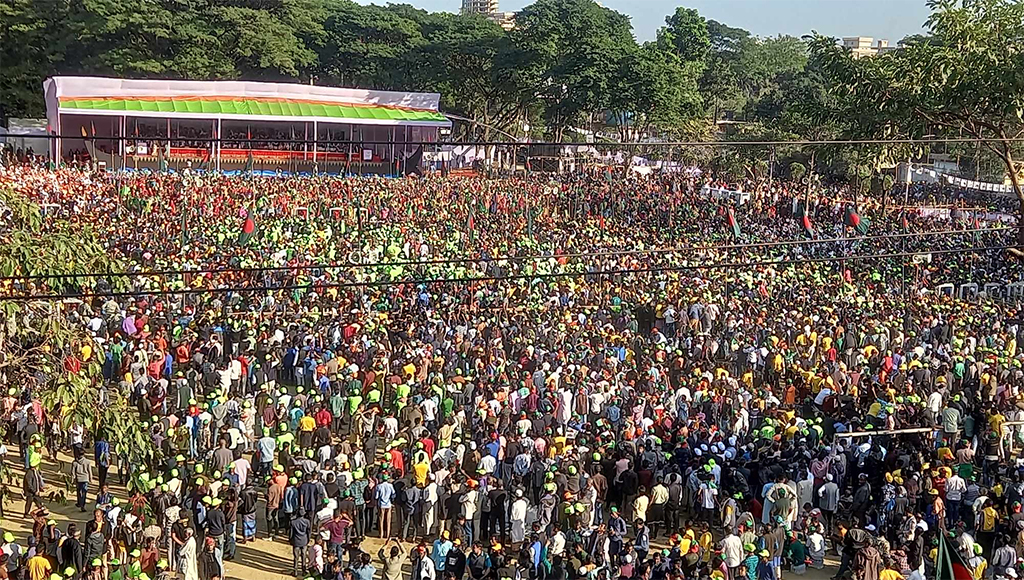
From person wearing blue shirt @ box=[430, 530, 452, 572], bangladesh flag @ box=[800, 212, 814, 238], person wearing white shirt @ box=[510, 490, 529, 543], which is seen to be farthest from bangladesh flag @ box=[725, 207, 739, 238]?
person wearing blue shirt @ box=[430, 530, 452, 572]

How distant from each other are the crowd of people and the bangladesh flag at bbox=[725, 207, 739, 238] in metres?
3.13

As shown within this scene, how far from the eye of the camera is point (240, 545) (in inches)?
470

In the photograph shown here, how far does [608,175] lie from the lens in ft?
115

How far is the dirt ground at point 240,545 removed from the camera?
11492 mm

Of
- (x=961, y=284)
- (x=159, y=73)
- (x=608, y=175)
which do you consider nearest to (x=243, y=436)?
(x=961, y=284)

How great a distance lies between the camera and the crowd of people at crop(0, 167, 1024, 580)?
35.1 ft

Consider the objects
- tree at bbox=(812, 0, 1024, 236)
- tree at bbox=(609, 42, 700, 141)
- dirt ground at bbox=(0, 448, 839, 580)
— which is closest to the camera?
dirt ground at bbox=(0, 448, 839, 580)

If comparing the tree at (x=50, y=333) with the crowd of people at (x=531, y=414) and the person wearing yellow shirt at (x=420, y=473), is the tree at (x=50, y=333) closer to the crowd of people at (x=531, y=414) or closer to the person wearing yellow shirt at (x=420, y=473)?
the crowd of people at (x=531, y=414)

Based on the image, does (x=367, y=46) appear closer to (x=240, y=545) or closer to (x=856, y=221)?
(x=856, y=221)

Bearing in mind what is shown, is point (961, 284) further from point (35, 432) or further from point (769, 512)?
point (35, 432)

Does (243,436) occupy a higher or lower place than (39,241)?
lower

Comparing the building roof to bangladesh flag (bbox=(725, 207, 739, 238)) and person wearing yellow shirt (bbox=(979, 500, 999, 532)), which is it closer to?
Answer: bangladesh flag (bbox=(725, 207, 739, 238))

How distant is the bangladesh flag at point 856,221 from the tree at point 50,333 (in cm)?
2176

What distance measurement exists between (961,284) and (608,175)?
46.8 ft
